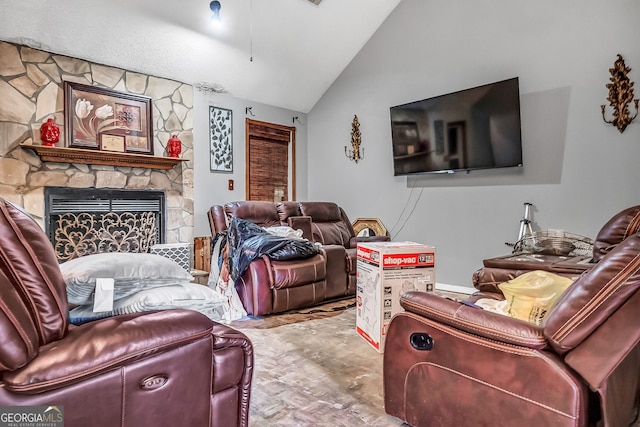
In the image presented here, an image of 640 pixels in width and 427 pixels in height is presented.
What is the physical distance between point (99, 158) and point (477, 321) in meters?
3.97

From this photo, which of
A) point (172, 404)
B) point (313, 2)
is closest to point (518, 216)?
point (313, 2)

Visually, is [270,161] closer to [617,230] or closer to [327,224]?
[327,224]

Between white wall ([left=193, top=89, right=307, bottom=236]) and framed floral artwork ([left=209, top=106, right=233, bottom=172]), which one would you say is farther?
framed floral artwork ([left=209, top=106, right=233, bottom=172])

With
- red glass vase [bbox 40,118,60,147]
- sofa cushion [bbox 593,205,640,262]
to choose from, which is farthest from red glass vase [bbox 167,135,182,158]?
sofa cushion [bbox 593,205,640,262]

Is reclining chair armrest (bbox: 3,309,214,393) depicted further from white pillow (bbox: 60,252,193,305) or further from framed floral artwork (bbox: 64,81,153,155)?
framed floral artwork (bbox: 64,81,153,155)

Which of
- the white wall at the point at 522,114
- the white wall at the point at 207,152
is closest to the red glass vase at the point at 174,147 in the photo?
the white wall at the point at 207,152

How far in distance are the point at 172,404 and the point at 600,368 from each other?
122 centimetres

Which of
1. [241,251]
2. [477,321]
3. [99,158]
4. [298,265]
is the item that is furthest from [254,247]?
[477,321]

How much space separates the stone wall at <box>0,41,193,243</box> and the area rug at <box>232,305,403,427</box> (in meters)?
2.26

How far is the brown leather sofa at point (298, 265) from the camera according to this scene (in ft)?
10.2

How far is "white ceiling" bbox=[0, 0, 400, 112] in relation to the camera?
339cm

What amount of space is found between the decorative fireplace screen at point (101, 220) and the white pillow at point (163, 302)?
102 inches

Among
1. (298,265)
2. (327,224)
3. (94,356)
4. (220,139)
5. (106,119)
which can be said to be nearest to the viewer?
(94,356)

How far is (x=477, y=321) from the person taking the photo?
124cm
